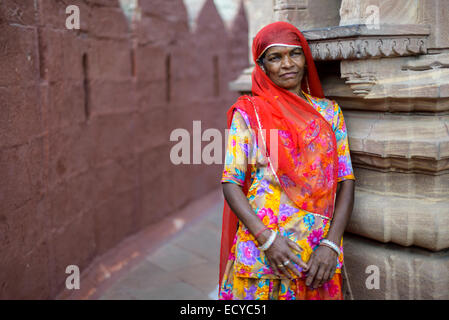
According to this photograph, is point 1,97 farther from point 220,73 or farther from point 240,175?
point 220,73

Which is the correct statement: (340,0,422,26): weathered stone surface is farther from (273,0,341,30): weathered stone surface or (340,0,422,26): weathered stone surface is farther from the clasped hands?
the clasped hands

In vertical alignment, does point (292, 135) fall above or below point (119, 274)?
above

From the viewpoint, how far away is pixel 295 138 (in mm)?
1829

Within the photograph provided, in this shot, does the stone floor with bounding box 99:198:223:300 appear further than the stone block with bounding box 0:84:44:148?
Yes

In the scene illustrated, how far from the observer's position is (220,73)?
277 inches

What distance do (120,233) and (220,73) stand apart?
335 centimetres

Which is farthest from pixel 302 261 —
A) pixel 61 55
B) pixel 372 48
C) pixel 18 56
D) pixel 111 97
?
pixel 111 97

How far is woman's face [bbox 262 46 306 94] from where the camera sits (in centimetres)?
192

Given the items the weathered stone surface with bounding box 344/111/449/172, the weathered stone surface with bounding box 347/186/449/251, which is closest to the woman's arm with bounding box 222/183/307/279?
the weathered stone surface with bounding box 347/186/449/251

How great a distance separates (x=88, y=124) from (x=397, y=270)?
2.70 meters

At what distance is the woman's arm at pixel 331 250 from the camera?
1825 millimetres

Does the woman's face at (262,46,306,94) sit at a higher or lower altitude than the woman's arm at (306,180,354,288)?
higher

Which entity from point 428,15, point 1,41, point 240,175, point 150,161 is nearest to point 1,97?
point 1,41

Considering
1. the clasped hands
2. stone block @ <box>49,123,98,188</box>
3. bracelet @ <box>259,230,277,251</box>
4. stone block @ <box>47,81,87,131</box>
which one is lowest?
the clasped hands
